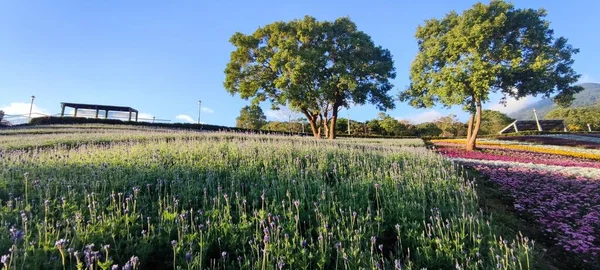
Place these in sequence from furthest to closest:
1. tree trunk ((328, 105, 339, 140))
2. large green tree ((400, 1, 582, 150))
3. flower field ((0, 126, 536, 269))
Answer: tree trunk ((328, 105, 339, 140)) < large green tree ((400, 1, 582, 150)) < flower field ((0, 126, 536, 269))

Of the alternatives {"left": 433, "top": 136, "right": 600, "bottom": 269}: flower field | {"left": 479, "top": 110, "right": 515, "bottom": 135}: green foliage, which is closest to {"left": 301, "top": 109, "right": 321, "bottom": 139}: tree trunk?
{"left": 433, "top": 136, "right": 600, "bottom": 269}: flower field

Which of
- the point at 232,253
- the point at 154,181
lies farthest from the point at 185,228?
the point at 154,181

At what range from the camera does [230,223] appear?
3348mm

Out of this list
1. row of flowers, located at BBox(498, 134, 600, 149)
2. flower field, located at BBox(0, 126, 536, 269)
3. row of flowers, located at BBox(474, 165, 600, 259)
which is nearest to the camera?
flower field, located at BBox(0, 126, 536, 269)

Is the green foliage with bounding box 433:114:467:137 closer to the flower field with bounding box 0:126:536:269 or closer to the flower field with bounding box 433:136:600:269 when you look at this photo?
the flower field with bounding box 433:136:600:269

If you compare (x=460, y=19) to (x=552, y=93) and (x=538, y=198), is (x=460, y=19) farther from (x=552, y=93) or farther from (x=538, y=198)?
(x=538, y=198)

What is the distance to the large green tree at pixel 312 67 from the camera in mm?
23469

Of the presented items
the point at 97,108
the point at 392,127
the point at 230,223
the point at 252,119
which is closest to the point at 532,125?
Answer: the point at 392,127

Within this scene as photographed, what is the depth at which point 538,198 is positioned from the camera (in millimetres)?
7547

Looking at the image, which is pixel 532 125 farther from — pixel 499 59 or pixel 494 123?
pixel 499 59

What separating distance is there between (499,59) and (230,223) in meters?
21.4

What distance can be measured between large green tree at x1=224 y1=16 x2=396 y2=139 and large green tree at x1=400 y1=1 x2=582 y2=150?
5814 mm

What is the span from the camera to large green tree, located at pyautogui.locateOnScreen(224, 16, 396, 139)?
77.0 feet

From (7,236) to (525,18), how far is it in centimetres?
2439
